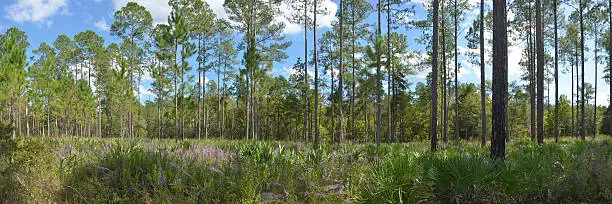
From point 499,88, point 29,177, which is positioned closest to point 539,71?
point 499,88

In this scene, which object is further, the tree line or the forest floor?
the tree line

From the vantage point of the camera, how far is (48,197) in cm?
486

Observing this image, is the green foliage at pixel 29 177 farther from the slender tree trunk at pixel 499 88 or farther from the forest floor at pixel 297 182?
the slender tree trunk at pixel 499 88

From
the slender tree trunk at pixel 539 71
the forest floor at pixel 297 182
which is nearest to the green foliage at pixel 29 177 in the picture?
the forest floor at pixel 297 182

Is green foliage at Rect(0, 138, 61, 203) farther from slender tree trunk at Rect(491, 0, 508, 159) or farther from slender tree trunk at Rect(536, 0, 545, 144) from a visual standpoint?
slender tree trunk at Rect(536, 0, 545, 144)

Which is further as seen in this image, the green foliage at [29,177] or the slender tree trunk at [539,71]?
the slender tree trunk at [539,71]

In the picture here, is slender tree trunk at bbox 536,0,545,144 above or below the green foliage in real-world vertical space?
above

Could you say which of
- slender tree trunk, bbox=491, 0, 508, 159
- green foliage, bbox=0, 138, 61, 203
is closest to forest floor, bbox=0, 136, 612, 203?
green foliage, bbox=0, 138, 61, 203

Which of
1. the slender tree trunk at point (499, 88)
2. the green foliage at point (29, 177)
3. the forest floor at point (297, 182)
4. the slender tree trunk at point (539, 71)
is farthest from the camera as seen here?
the slender tree trunk at point (539, 71)

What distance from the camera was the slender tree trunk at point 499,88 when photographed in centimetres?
706

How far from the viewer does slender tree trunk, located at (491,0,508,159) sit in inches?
278

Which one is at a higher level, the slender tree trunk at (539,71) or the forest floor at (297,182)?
the slender tree trunk at (539,71)

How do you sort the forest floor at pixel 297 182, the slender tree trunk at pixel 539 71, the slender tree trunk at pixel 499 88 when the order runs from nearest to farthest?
1. the forest floor at pixel 297 182
2. the slender tree trunk at pixel 499 88
3. the slender tree trunk at pixel 539 71

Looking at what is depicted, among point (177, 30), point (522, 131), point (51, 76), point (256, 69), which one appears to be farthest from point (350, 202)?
point (522, 131)
